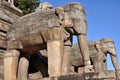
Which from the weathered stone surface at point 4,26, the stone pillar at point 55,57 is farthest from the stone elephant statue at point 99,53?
the stone pillar at point 55,57

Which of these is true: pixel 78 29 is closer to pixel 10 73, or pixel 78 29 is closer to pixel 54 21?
pixel 54 21

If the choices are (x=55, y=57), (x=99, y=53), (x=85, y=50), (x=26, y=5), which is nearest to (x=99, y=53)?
(x=99, y=53)

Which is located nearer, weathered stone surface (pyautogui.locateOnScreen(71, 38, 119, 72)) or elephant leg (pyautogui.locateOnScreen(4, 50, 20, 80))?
elephant leg (pyautogui.locateOnScreen(4, 50, 20, 80))

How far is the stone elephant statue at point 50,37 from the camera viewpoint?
860 centimetres

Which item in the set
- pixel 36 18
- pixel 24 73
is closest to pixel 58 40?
pixel 36 18

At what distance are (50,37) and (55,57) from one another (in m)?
0.67

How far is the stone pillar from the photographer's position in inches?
329

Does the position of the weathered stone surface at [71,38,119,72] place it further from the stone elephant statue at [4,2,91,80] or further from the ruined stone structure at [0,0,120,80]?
the stone elephant statue at [4,2,91,80]

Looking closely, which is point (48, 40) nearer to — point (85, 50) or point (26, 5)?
point (85, 50)

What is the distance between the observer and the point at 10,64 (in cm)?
938

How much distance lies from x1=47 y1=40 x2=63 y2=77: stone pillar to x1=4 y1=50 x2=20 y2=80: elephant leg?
4.79 feet

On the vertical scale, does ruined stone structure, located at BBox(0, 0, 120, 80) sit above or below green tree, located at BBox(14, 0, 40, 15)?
below

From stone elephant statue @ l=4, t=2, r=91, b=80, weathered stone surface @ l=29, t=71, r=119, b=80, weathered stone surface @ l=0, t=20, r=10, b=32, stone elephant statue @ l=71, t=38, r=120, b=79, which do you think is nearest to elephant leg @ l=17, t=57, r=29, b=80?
stone elephant statue @ l=4, t=2, r=91, b=80

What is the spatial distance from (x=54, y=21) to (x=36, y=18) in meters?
0.82
